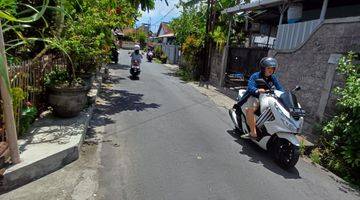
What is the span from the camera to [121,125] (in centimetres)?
774

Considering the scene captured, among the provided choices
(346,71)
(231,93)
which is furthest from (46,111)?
(231,93)

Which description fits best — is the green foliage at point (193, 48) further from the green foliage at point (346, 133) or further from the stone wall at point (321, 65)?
the green foliage at point (346, 133)

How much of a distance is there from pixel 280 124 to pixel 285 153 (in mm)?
520

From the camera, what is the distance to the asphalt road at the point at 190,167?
15.2 ft

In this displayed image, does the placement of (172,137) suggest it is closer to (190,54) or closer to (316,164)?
(316,164)

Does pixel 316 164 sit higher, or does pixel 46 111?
pixel 46 111

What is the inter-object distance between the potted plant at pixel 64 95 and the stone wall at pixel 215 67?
1038 centimetres

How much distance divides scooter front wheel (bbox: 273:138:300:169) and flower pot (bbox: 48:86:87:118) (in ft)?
12.9

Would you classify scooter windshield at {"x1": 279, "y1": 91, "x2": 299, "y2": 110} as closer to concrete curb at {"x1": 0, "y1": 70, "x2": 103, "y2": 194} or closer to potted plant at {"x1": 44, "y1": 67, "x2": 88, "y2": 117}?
concrete curb at {"x1": 0, "y1": 70, "x2": 103, "y2": 194}

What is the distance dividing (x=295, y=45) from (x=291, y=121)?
5.37 meters

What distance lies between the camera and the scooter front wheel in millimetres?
5530

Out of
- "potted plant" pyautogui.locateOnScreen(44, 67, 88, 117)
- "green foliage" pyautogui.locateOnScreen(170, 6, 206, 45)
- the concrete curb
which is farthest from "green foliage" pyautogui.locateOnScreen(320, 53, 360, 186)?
"green foliage" pyautogui.locateOnScreen(170, 6, 206, 45)

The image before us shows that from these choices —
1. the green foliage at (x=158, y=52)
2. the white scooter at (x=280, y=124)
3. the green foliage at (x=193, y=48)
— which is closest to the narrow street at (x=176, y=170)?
the white scooter at (x=280, y=124)

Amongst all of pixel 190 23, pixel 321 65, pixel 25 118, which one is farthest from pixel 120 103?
pixel 190 23
